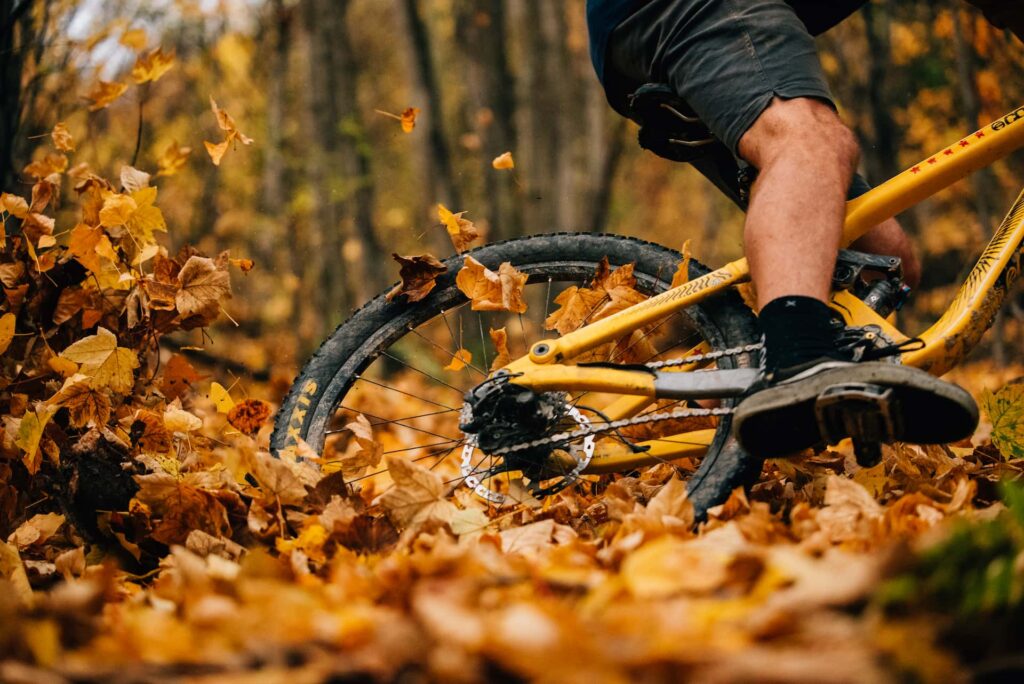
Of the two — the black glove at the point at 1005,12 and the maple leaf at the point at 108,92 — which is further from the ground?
the maple leaf at the point at 108,92

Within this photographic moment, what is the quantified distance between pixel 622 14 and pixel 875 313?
0.97m

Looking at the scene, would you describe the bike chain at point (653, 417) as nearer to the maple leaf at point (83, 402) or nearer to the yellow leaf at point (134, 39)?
the maple leaf at point (83, 402)

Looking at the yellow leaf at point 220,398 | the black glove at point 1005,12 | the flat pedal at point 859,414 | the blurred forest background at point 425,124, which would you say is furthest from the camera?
the blurred forest background at point 425,124

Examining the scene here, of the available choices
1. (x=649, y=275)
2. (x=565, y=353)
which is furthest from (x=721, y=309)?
(x=565, y=353)

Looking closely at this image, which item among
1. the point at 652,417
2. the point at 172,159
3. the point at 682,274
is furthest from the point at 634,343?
the point at 172,159

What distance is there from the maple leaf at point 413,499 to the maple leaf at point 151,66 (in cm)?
150

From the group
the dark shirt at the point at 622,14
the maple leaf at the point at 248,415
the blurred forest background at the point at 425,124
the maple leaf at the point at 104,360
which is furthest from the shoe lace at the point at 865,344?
the blurred forest background at the point at 425,124

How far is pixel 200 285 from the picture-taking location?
2.37 metres

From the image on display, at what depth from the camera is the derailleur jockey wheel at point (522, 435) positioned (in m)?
2.15

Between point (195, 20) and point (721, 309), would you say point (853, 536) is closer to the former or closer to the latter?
point (721, 309)

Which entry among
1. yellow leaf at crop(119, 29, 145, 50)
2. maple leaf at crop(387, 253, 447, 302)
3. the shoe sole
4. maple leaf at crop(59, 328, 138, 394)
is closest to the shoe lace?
the shoe sole

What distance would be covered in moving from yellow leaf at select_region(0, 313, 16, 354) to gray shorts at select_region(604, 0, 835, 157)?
1.69 meters

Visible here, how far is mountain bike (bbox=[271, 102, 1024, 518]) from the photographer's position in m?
2.05

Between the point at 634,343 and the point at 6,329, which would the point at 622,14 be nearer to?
the point at 634,343
